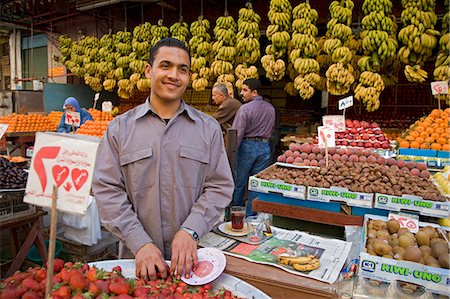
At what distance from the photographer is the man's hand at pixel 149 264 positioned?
145 cm

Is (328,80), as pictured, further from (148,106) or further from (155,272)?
(155,272)

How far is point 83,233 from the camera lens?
11.3ft

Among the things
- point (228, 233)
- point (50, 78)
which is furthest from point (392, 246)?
point (50, 78)

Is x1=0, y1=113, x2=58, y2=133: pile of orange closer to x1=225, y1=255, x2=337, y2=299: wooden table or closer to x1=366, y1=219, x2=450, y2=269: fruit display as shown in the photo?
x1=225, y1=255, x2=337, y2=299: wooden table

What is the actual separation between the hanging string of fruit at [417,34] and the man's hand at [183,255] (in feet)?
15.8

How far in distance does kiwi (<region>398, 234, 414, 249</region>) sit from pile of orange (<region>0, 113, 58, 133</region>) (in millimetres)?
7233

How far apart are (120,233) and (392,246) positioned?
1.44 metres

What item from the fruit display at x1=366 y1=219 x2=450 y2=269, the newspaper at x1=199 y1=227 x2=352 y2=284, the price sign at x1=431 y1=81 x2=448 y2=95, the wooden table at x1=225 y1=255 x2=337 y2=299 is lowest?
the wooden table at x1=225 y1=255 x2=337 y2=299

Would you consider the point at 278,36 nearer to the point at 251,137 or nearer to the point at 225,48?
the point at 225,48

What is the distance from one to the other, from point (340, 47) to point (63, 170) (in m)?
5.01

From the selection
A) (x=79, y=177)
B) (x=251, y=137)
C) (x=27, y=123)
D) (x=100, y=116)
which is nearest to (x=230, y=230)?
(x=79, y=177)

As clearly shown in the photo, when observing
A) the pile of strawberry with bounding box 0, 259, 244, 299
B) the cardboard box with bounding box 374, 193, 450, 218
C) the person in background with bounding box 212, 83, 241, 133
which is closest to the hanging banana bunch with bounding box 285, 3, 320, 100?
the person in background with bounding box 212, 83, 241, 133

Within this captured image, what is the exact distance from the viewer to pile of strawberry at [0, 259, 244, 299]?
3.95 feet

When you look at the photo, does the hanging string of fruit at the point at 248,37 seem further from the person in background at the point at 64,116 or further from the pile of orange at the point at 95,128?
the person in background at the point at 64,116
